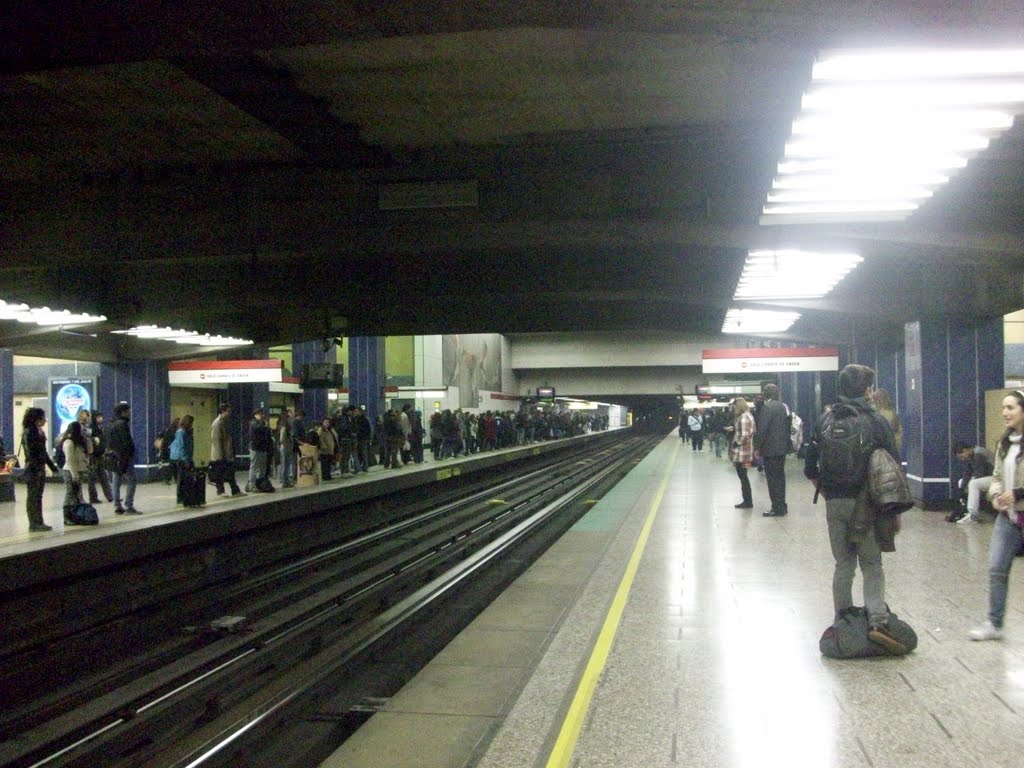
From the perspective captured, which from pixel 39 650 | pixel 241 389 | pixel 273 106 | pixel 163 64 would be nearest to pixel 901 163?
pixel 273 106

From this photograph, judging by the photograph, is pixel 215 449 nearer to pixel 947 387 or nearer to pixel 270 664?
pixel 270 664

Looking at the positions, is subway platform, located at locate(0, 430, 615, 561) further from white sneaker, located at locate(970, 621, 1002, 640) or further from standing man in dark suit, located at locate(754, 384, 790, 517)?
white sneaker, located at locate(970, 621, 1002, 640)

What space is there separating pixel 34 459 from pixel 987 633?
35.3 ft

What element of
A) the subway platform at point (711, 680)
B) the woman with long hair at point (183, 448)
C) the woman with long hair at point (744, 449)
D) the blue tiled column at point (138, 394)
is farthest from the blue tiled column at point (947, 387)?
the blue tiled column at point (138, 394)

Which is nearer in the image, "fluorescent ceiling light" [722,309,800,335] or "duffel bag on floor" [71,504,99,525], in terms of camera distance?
"duffel bag on floor" [71,504,99,525]

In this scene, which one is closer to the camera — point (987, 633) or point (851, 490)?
point (851, 490)

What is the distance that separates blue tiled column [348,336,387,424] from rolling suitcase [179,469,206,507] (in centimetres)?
1595

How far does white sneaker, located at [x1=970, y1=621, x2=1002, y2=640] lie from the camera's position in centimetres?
629

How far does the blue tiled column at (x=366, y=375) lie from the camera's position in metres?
31.2

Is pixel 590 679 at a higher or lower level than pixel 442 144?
lower

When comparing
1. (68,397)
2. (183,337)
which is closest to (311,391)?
(68,397)

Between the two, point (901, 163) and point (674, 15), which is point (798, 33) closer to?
point (674, 15)

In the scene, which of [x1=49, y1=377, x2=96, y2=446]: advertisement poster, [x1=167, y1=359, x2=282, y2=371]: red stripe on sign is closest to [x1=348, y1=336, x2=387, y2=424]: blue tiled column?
[x1=167, y1=359, x2=282, y2=371]: red stripe on sign

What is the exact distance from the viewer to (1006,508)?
6070 mm
